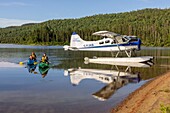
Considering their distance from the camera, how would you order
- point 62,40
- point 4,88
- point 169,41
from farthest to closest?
point 62,40, point 169,41, point 4,88

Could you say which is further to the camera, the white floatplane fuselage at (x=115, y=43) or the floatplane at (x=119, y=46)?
the white floatplane fuselage at (x=115, y=43)

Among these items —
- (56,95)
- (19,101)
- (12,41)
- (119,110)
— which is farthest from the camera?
(12,41)

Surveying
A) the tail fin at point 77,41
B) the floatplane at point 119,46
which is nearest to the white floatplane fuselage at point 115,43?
the floatplane at point 119,46

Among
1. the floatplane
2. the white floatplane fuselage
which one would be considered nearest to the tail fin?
the white floatplane fuselage

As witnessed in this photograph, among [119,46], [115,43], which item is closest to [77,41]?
[115,43]

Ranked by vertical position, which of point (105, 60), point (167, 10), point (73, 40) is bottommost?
point (105, 60)

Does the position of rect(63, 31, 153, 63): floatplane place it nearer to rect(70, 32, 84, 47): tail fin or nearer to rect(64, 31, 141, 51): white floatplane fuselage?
rect(64, 31, 141, 51): white floatplane fuselage

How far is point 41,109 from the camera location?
8625 mm

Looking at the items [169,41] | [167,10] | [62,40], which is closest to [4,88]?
[169,41]

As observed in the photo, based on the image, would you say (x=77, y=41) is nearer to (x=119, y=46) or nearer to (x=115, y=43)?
(x=115, y=43)

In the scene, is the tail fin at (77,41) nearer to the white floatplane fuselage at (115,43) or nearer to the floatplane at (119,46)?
the white floatplane fuselage at (115,43)

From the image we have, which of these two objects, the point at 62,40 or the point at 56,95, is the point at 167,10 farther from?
the point at 56,95

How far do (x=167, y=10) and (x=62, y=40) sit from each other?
70.5 metres

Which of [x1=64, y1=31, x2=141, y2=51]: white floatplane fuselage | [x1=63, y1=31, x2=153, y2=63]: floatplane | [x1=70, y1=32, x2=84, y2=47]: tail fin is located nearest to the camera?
[x1=63, y1=31, x2=153, y2=63]: floatplane
